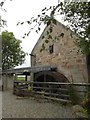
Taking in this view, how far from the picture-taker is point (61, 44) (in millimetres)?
9562

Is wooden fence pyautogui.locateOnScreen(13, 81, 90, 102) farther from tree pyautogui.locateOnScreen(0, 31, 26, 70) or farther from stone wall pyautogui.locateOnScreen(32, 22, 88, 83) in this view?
tree pyautogui.locateOnScreen(0, 31, 26, 70)

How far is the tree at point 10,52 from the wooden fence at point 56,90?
1248 cm

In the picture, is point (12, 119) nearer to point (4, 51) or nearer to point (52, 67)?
point (52, 67)

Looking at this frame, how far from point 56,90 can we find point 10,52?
16.3 m

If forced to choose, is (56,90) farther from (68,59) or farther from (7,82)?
(7,82)

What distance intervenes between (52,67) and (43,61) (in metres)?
1.77

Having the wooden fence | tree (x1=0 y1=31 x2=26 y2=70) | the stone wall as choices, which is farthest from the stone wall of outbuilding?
tree (x1=0 y1=31 x2=26 y2=70)

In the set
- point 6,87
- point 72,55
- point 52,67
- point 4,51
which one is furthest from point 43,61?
point 4,51

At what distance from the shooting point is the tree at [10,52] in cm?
2197

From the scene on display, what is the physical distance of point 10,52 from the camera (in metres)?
22.6

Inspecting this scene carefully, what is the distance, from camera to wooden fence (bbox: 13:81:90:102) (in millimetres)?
6402

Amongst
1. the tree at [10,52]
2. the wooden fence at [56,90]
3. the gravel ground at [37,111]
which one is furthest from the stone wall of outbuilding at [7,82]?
the gravel ground at [37,111]

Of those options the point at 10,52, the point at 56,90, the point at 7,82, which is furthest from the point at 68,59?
the point at 10,52

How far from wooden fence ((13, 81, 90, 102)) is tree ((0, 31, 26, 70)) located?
1248 cm
